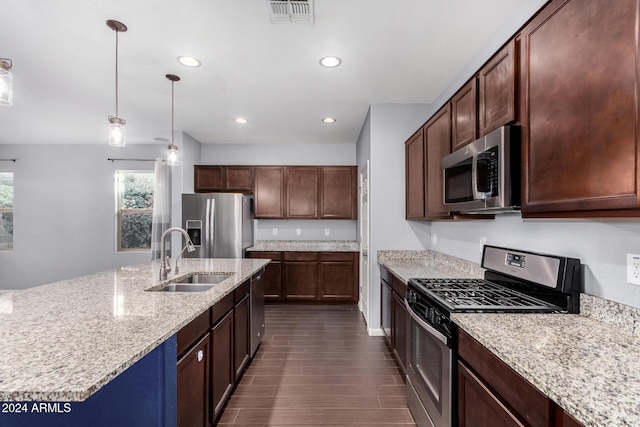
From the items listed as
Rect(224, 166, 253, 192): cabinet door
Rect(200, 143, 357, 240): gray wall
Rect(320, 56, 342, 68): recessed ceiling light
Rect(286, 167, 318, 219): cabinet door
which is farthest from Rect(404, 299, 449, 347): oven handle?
Rect(224, 166, 253, 192): cabinet door

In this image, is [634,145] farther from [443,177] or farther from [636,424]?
[443,177]

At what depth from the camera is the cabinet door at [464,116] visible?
1.88 meters

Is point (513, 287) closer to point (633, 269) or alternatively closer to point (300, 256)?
point (633, 269)

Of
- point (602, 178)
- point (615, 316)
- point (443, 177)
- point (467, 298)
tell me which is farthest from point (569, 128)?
point (443, 177)

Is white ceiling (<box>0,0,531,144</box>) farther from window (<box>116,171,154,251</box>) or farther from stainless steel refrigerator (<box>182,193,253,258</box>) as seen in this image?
window (<box>116,171,154,251</box>)

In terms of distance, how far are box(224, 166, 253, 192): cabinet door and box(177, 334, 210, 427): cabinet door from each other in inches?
142

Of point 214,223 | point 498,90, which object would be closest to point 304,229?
point 214,223

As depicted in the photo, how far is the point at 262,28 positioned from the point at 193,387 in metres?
2.24

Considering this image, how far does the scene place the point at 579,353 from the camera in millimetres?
1009

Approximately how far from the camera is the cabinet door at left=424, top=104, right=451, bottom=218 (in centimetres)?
230

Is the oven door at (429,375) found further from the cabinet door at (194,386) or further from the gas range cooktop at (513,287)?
the cabinet door at (194,386)

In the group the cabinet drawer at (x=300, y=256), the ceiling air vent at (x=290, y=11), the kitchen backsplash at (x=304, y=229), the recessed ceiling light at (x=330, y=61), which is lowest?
the cabinet drawer at (x=300, y=256)

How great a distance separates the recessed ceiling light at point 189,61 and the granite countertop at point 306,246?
9.30ft

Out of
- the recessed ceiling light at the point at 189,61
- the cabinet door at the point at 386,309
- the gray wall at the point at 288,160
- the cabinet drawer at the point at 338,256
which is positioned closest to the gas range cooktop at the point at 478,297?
the cabinet door at the point at 386,309
